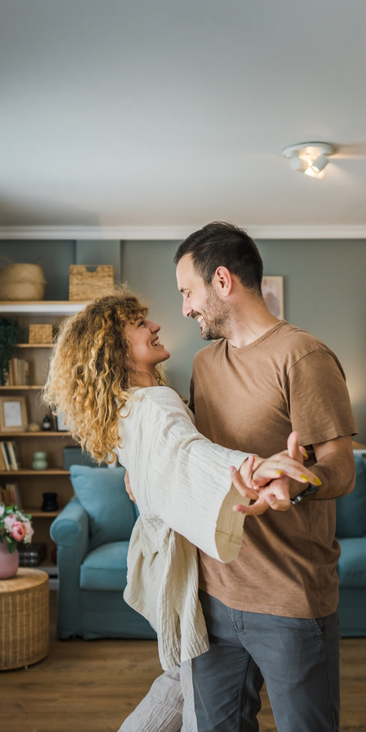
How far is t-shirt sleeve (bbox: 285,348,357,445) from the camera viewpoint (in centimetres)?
126

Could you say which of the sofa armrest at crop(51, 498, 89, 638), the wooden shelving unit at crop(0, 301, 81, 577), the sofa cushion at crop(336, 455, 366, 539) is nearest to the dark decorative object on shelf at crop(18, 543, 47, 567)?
the wooden shelving unit at crop(0, 301, 81, 577)

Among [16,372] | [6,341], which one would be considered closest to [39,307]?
[6,341]

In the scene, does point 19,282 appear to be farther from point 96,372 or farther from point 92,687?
point 96,372

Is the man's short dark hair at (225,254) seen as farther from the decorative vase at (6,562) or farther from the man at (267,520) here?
the decorative vase at (6,562)

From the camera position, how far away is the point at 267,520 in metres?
1.35

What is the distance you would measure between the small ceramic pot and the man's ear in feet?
12.1

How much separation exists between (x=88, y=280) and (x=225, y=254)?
3.36m

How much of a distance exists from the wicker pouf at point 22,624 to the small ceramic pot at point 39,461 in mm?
1626

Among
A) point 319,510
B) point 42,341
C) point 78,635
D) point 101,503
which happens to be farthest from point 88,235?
point 319,510

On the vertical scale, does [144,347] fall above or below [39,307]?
below

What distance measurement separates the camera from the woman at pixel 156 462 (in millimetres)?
1116

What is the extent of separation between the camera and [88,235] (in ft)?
16.4

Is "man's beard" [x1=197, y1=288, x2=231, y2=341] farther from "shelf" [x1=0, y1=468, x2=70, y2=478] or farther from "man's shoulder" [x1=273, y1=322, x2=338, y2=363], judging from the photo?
"shelf" [x1=0, y1=468, x2=70, y2=478]

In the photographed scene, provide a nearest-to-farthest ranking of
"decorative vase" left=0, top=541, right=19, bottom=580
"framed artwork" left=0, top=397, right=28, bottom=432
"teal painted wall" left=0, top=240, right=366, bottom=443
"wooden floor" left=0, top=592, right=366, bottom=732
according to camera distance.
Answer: "wooden floor" left=0, top=592, right=366, bottom=732 → "decorative vase" left=0, top=541, right=19, bottom=580 → "framed artwork" left=0, top=397, right=28, bottom=432 → "teal painted wall" left=0, top=240, right=366, bottom=443
